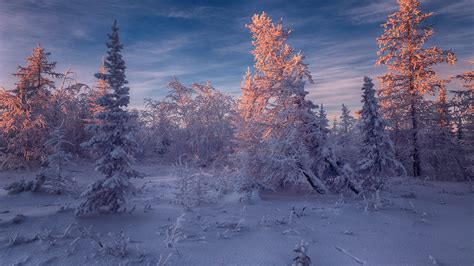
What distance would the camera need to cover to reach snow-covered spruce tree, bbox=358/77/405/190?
37.6 feet

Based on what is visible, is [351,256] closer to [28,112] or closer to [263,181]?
[263,181]

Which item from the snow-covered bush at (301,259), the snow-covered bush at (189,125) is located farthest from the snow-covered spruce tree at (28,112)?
the snow-covered bush at (301,259)

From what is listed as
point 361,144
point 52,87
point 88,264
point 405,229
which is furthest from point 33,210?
point 52,87

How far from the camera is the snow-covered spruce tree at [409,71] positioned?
18.7m

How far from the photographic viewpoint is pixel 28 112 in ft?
62.1

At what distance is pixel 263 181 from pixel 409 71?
1439 cm

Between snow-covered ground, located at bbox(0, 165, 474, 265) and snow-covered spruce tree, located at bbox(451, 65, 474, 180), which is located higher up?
snow-covered spruce tree, located at bbox(451, 65, 474, 180)

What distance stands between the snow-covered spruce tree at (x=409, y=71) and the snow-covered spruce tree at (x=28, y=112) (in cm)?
2310

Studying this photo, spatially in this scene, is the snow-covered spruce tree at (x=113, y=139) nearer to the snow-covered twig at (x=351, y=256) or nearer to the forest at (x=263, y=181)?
the forest at (x=263, y=181)

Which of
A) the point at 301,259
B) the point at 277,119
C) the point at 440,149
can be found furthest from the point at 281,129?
the point at 440,149

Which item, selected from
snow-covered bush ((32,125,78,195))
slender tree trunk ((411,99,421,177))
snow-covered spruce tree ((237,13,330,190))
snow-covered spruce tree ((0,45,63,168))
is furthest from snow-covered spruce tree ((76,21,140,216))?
slender tree trunk ((411,99,421,177))

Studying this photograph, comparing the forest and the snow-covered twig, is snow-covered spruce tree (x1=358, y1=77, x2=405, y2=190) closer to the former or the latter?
the forest

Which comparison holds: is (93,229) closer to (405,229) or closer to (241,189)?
(241,189)

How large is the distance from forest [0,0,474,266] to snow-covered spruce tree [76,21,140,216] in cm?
4
